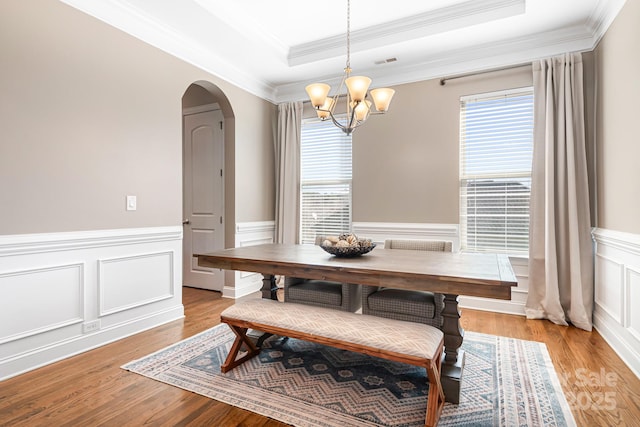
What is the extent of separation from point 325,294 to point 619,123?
2.66m

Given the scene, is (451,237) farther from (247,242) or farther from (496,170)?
(247,242)

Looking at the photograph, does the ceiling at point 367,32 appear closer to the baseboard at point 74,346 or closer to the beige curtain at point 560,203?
the beige curtain at point 560,203

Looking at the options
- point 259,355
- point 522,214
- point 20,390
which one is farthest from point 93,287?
point 522,214

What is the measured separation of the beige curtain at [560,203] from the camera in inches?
127

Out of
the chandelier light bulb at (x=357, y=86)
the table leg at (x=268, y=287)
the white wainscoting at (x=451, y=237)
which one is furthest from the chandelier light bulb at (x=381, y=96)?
the white wainscoting at (x=451, y=237)

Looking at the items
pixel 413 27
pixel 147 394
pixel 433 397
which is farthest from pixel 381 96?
pixel 147 394

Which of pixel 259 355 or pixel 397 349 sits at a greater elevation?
pixel 397 349

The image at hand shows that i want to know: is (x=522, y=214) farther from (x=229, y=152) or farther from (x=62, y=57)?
(x=62, y=57)

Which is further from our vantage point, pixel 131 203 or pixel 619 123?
pixel 131 203

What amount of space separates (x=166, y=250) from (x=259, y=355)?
146 cm

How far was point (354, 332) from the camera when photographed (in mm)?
1853

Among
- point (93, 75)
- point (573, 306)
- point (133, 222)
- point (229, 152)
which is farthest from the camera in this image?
point (229, 152)

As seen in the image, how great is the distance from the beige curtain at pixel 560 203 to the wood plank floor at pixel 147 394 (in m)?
0.47

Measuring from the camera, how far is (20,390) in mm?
2090
